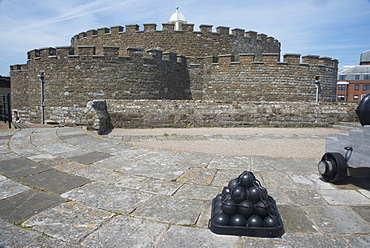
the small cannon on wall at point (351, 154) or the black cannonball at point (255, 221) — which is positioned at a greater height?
the small cannon on wall at point (351, 154)

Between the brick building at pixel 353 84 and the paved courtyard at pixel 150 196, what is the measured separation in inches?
2372

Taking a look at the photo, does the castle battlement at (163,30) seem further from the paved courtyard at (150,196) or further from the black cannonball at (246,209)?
the black cannonball at (246,209)

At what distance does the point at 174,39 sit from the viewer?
19.6 metres

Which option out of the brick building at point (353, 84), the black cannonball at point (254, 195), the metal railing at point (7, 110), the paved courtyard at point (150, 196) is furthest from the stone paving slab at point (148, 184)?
the brick building at point (353, 84)

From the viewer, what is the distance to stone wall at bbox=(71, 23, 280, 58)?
768 inches

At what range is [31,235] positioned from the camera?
2330mm

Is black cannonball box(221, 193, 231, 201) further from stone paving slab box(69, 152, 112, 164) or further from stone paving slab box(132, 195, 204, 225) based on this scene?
stone paving slab box(69, 152, 112, 164)

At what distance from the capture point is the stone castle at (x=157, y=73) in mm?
14195

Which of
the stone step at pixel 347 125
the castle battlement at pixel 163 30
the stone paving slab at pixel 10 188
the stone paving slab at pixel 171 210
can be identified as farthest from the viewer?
the castle battlement at pixel 163 30

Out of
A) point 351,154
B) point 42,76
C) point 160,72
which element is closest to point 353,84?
point 160,72

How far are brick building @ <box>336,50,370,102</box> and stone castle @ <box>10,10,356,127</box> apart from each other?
46.6m

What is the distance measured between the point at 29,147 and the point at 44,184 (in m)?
2.76

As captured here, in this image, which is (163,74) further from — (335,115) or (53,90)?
(335,115)

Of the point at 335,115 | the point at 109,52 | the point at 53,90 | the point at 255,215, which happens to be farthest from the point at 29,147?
the point at 335,115
